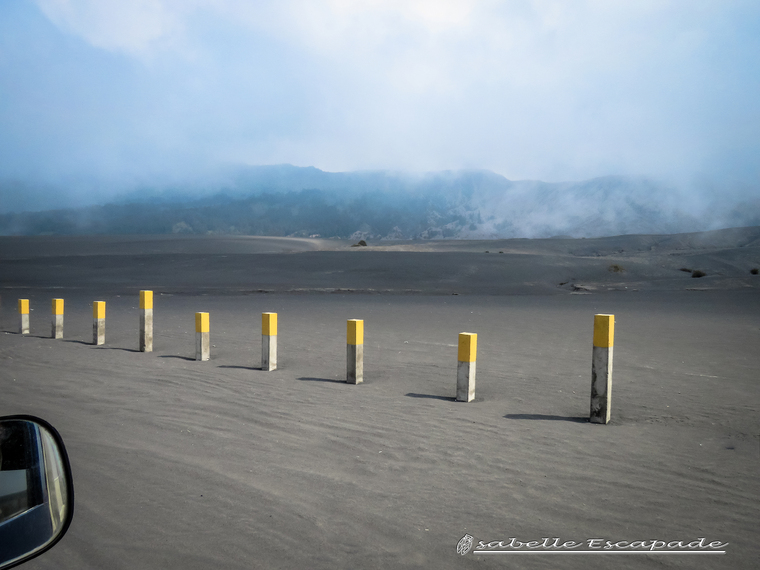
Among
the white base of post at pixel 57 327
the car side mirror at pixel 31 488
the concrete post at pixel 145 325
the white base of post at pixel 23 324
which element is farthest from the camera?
the white base of post at pixel 23 324

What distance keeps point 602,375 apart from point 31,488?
5.84m

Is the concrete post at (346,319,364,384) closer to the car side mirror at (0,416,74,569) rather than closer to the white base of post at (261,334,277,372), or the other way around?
the white base of post at (261,334,277,372)

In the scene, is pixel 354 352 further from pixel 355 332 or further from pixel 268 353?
pixel 268 353

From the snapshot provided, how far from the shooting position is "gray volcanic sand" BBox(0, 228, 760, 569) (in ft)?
12.7

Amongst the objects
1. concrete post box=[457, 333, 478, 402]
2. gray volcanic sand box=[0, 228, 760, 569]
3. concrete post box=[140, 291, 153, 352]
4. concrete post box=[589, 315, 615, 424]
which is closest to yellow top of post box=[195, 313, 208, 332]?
gray volcanic sand box=[0, 228, 760, 569]

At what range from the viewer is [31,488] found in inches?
78.7

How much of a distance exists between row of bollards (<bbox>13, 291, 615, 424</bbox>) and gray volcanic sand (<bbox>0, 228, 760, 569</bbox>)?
27 centimetres

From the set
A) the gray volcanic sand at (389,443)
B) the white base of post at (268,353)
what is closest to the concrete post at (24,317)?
the gray volcanic sand at (389,443)

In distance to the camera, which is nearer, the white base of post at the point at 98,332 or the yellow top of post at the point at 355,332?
the yellow top of post at the point at 355,332

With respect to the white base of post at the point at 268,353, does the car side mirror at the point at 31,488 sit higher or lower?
higher

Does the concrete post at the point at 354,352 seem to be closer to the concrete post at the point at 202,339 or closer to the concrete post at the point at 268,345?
the concrete post at the point at 268,345

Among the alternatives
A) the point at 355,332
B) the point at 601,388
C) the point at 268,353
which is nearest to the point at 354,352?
the point at 355,332

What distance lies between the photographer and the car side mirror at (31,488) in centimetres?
189

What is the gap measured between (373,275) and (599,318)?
2801 centimetres
